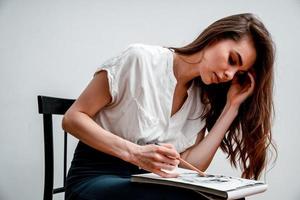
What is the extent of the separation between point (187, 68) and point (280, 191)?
96cm

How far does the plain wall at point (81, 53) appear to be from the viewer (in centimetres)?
140

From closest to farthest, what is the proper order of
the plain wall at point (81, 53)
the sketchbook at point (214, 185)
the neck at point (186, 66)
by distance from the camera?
1. the sketchbook at point (214, 185)
2. the neck at point (186, 66)
3. the plain wall at point (81, 53)

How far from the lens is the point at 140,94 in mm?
970

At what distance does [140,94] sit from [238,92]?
35 cm

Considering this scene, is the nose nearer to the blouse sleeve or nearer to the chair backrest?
the blouse sleeve

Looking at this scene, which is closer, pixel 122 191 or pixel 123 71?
pixel 122 191

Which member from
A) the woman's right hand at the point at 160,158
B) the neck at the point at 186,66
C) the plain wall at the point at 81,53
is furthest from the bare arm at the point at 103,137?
the plain wall at the point at 81,53

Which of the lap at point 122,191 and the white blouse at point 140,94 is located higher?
the white blouse at point 140,94

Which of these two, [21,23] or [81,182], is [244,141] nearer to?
[81,182]

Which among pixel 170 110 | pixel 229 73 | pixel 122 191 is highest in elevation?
pixel 229 73

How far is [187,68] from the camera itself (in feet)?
3.49

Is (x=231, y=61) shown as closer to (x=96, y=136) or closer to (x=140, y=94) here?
(x=140, y=94)

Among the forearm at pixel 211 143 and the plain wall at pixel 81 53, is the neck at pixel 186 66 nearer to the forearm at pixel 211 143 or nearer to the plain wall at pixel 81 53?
the forearm at pixel 211 143

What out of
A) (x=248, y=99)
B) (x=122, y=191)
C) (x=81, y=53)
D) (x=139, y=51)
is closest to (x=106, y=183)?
(x=122, y=191)
